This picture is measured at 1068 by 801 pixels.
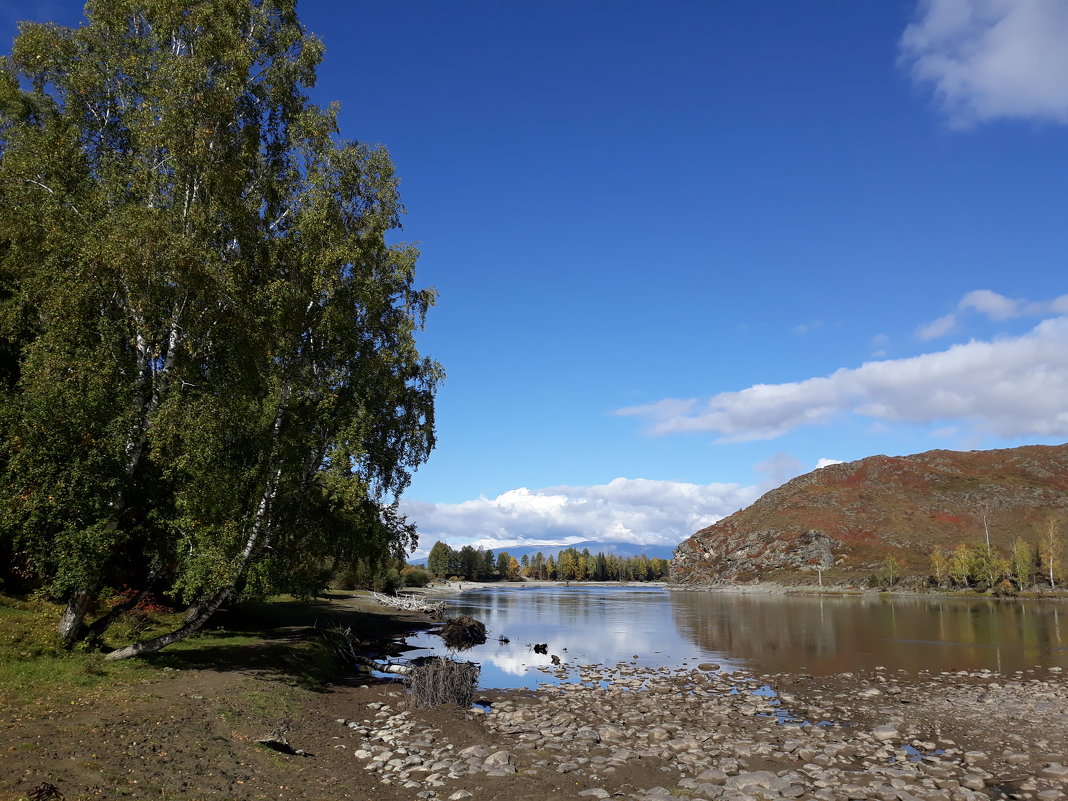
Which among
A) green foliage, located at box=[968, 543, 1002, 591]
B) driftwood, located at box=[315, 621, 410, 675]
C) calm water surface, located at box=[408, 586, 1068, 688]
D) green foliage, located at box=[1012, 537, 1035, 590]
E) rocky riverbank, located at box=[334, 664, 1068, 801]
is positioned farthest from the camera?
green foliage, located at box=[1012, 537, 1035, 590]

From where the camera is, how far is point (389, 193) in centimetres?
2927

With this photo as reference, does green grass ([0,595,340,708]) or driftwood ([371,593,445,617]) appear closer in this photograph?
green grass ([0,595,340,708])

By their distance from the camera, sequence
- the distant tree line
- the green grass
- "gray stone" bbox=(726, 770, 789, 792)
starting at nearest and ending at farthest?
1. "gray stone" bbox=(726, 770, 789, 792)
2. the green grass
3. the distant tree line

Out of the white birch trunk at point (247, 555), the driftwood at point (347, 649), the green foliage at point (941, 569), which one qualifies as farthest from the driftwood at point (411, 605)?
the green foliage at point (941, 569)

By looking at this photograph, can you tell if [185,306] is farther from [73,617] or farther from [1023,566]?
[1023,566]

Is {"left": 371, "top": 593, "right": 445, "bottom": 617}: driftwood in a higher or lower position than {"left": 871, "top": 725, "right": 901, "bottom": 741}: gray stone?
lower

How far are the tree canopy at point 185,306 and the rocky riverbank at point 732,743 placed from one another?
8.80m

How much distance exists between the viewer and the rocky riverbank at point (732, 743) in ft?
53.0

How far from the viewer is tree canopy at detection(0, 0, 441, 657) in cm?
2008

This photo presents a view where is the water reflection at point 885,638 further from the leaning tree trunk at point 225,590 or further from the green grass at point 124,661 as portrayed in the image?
the leaning tree trunk at point 225,590

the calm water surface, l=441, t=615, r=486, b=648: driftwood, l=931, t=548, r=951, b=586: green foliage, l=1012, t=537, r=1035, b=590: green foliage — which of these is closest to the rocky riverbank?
the calm water surface

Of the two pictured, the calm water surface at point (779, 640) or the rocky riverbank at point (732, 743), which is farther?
the calm water surface at point (779, 640)

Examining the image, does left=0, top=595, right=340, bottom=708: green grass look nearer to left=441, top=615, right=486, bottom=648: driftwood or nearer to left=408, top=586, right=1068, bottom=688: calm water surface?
left=408, top=586, right=1068, bottom=688: calm water surface

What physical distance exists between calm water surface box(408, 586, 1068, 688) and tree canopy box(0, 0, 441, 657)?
16295mm
